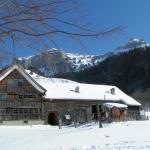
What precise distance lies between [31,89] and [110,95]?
1287 cm

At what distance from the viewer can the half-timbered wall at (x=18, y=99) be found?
5200 centimetres

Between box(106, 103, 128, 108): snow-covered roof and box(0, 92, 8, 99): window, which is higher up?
box(0, 92, 8, 99): window

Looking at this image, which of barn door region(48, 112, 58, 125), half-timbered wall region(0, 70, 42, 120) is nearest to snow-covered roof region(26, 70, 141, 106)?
half-timbered wall region(0, 70, 42, 120)

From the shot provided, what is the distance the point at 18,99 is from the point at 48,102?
377 cm

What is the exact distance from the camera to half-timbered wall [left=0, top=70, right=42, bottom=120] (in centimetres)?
5200

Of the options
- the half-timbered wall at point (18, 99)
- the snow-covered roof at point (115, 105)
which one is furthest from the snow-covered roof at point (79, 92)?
the half-timbered wall at point (18, 99)

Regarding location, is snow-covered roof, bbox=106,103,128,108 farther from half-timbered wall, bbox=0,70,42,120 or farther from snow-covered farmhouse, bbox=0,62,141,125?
half-timbered wall, bbox=0,70,42,120

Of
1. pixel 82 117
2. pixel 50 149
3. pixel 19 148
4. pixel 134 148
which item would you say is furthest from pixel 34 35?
pixel 82 117

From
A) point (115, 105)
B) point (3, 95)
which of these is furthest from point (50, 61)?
point (115, 105)

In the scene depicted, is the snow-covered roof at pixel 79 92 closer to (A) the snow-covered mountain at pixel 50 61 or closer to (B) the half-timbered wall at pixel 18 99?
(B) the half-timbered wall at pixel 18 99

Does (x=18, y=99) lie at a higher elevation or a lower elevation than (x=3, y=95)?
lower

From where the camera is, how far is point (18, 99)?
5253cm

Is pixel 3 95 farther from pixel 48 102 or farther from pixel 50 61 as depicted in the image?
pixel 50 61

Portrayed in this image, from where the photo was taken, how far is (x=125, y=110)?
61156mm
